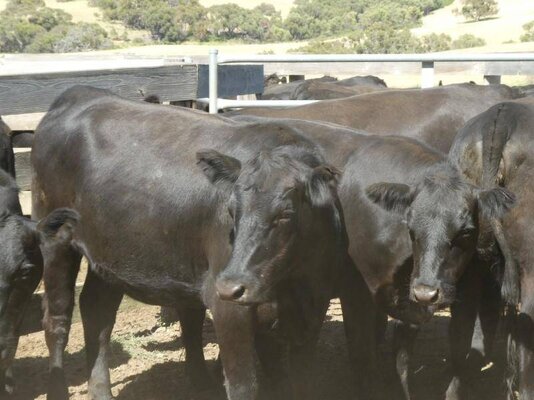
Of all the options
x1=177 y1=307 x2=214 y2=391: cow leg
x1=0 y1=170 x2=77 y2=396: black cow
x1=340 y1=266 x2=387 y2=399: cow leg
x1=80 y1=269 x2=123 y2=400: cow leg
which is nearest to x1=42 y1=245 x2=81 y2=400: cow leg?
x1=80 y1=269 x2=123 y2=400: cow leg

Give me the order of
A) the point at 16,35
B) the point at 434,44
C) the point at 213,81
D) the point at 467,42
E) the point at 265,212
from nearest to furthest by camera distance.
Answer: the point at 265,212, the point at 213,81, the point at 434,44, the point at 467,42, the point at 16,35

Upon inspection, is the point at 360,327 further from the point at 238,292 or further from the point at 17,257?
the point at 17,257

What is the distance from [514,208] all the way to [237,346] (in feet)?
5.88

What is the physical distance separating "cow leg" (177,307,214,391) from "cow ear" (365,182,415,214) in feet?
6.13

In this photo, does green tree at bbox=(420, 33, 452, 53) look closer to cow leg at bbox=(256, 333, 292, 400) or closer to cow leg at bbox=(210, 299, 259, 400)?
cow leg at bbox=(256, 333, 292, 400)

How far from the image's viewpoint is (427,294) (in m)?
4.60

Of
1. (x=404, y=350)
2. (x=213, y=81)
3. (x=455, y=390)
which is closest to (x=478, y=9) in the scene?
(x=213, y=81)

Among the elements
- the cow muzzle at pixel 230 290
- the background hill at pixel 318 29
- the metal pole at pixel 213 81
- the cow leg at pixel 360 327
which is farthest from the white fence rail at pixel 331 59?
the background hill at pixel 318 29

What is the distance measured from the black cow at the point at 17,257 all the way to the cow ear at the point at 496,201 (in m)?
2.32

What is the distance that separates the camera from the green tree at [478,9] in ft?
213

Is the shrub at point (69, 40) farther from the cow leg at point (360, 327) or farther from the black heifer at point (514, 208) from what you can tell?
the black heifer at point (514, 208)

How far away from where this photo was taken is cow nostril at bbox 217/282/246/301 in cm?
420

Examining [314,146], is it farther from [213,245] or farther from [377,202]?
[213,245]

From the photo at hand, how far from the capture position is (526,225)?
498 cm
